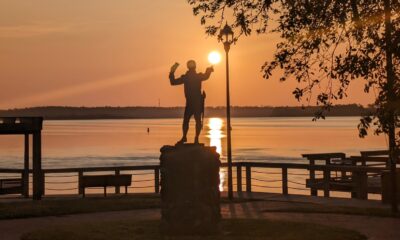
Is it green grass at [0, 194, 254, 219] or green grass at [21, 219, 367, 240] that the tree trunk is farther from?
green grass at [0, 194, 254, 219]

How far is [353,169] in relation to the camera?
24688mm

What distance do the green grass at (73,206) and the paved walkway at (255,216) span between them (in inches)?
31.3

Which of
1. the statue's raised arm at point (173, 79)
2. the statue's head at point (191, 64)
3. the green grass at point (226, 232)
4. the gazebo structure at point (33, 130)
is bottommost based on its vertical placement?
the green grass at point (226, 232)

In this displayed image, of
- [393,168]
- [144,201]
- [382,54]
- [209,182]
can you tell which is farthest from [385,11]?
[144,201]

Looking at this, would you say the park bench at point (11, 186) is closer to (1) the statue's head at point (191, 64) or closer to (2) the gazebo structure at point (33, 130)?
(2) the gazebo structure at point (33, 130)

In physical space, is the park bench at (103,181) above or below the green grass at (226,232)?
above

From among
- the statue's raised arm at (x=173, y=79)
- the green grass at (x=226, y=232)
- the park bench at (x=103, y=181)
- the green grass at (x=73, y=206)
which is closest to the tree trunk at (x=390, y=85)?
the green grass at (x=226, y=232)

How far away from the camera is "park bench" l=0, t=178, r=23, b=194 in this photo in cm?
2672

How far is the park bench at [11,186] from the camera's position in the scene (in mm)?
26719

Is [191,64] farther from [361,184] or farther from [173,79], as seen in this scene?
[361,184]

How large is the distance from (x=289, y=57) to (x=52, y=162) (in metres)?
71.5

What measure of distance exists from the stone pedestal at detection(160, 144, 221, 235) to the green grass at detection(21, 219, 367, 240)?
404 millimetres

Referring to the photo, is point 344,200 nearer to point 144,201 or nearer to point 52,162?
point 144,201

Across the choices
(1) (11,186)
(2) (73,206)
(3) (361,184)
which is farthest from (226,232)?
(1) (11,186)
